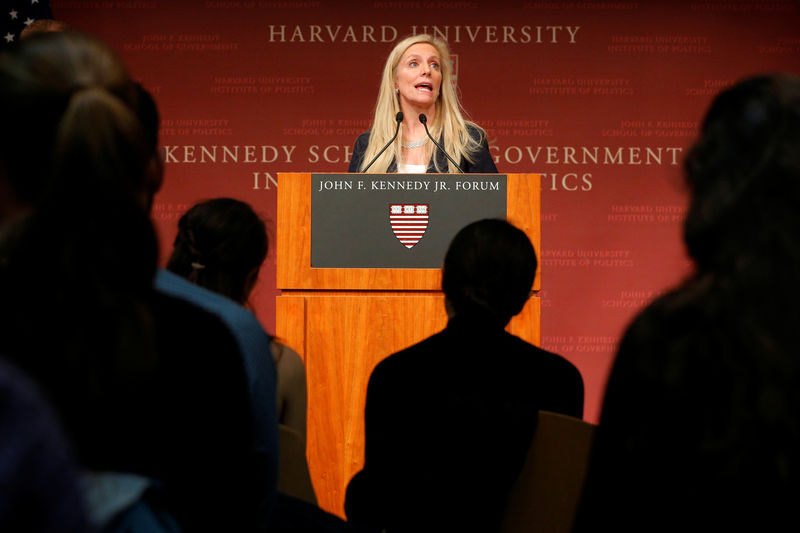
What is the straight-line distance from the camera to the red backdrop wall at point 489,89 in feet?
17.7

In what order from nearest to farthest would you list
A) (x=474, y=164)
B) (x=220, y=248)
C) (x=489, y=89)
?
(x=220, y=248) < (x=474, y=164) < (x=489, y=89)

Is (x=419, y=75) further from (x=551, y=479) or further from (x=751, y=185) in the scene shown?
(x=751, y=185)

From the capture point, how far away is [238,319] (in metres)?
1.22

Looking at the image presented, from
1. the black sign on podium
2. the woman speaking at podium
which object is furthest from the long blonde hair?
the black sign on podium

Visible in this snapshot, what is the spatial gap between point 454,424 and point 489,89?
4.11m

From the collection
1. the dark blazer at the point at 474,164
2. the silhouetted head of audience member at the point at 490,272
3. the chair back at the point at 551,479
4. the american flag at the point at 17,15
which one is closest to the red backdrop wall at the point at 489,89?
the american flag at the point at 17,15

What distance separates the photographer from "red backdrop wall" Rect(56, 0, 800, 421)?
5.39 meters

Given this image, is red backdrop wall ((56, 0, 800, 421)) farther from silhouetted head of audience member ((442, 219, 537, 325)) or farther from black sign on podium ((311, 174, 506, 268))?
silhouetted head of audience member ((442, 219, 537, 325))

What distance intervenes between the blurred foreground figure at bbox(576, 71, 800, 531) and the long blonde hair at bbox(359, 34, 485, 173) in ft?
9.24

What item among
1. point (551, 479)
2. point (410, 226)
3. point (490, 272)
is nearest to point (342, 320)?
point (410, 226)

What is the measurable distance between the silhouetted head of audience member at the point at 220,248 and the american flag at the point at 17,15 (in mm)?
3071

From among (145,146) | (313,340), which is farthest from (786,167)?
(313,340)

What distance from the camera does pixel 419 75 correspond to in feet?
13.1

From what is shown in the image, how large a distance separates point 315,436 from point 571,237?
3186mm
